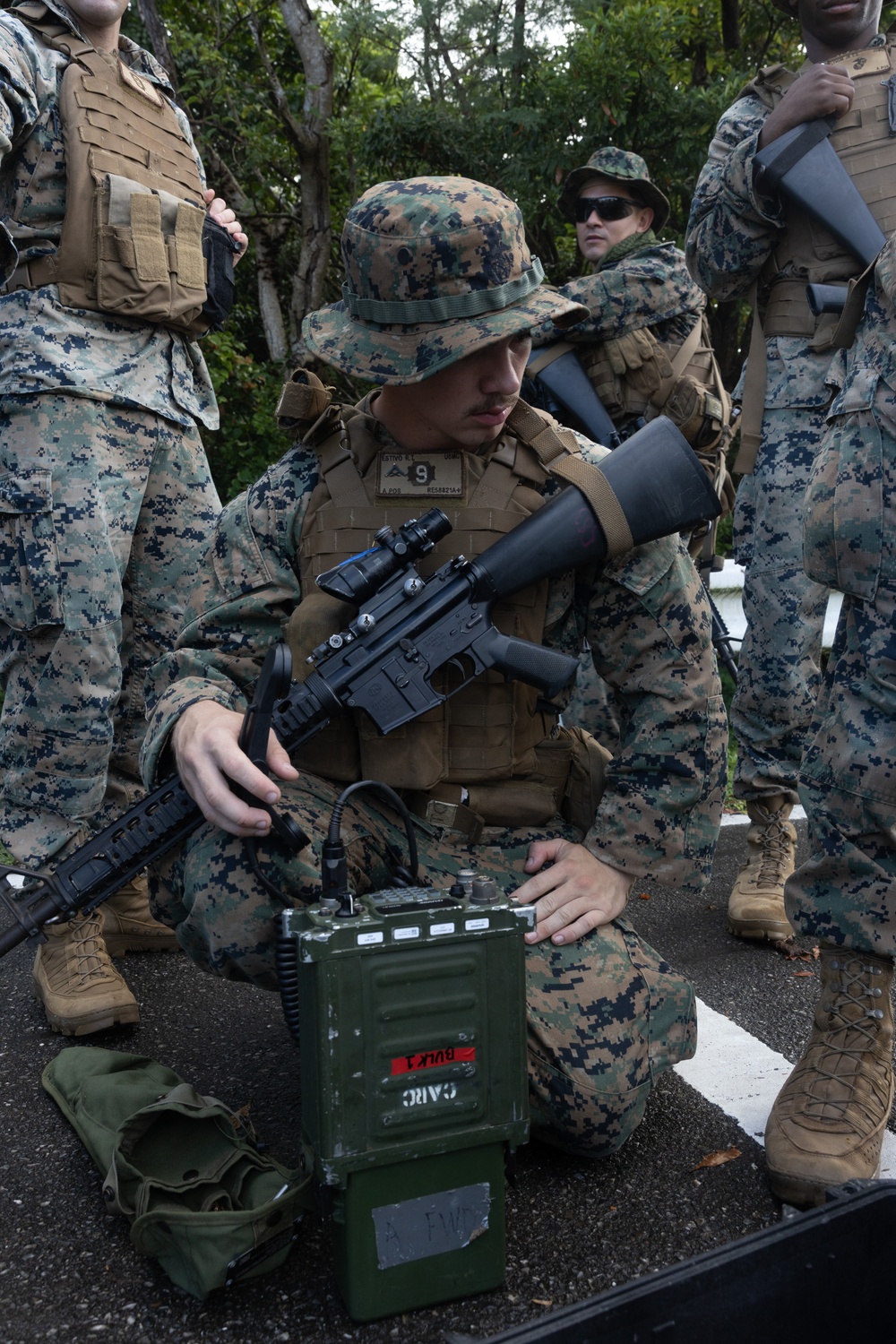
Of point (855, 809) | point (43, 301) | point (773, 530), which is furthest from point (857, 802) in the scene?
point (43, 301)

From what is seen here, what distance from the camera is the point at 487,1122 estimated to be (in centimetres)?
159

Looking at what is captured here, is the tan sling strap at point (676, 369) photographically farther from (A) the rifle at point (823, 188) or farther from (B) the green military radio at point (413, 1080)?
(B) the green military radio at point (413, 1080)

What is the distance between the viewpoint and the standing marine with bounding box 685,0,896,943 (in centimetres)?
294

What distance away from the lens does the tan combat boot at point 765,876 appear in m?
→ 2.90

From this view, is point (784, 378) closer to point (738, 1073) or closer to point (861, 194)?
point (861, 194)

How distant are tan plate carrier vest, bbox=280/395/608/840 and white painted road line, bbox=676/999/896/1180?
595 mm

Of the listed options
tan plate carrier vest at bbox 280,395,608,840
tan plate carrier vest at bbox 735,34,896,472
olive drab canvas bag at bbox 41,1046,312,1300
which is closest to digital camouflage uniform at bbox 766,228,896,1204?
tan plate carrier vest at bbox 280,395,608,840

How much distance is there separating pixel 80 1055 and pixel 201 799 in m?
0.79

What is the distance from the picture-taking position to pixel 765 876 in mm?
3025

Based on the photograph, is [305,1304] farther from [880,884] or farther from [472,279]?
[472,279]

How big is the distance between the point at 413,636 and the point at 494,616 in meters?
0.18

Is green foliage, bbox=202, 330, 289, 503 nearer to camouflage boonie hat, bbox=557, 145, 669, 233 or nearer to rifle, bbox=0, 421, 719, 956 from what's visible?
camouflage boonie hat, bbox=557, 145, 669, 233

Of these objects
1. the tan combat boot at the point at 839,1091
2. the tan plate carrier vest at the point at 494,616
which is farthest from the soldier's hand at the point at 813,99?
the tan combat boot at the point at 839,1091

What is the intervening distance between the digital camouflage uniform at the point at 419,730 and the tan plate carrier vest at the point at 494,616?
4 cm
